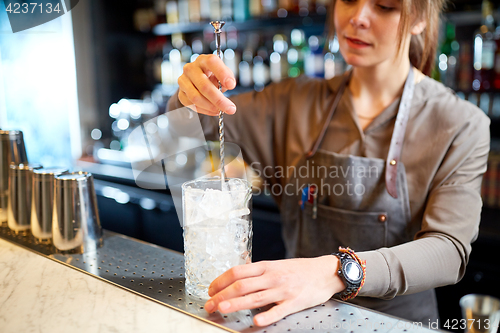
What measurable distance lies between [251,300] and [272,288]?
5cm

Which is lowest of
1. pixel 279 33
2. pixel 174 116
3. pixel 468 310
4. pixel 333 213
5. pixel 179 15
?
pixel 468 310

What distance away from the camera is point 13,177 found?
1139 mm

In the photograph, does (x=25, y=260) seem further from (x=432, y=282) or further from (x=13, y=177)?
(x=432, y=282)

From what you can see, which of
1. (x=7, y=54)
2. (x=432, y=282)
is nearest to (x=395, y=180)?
(x=432, y=282)

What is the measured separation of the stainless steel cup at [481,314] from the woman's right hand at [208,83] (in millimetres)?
724

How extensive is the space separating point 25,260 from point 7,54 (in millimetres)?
913

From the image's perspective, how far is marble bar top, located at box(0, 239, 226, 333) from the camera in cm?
72

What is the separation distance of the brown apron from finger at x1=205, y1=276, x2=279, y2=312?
650 millimetres

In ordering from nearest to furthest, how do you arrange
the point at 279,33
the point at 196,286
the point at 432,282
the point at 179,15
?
the point at 196,286, the point at 432,282, the point at 279,33, the point at 179,15

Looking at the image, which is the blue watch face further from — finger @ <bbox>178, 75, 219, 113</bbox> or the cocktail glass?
finger @ <bbox>178, 75, 219, 113</bbox>

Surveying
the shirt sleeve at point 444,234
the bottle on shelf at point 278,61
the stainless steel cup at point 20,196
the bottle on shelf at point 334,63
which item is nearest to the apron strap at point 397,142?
the shirt sleeve at point 444,234

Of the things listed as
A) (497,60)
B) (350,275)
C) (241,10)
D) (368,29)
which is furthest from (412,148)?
(241,10)

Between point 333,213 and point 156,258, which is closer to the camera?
point 156,258

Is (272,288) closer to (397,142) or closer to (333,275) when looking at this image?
(333,275)
